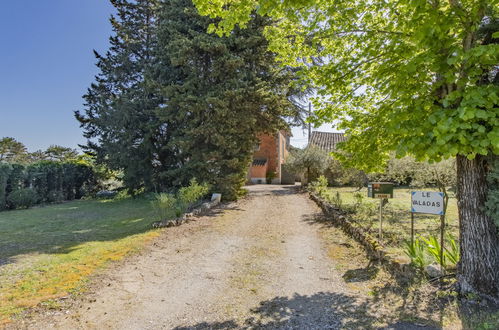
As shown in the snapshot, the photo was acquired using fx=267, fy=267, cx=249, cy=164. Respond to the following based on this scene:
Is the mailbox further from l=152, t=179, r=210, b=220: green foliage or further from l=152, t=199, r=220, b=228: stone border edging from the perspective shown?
l=152, t=179, r=210, b=220: green foliage

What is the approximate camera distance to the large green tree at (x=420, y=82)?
320 centimetres

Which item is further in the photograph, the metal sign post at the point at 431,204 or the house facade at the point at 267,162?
the house facade at the point at 267,162

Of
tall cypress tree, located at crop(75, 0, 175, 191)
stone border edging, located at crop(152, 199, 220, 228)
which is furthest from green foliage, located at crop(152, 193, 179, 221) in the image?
tall cypress tree, located at crop(75, 0, 175, 191)

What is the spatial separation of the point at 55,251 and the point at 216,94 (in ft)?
33.0

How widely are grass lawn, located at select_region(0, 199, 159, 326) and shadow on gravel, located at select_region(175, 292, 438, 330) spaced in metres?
2.76

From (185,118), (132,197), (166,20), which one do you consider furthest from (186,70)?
(132,197)

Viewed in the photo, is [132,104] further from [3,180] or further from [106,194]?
[106,194]

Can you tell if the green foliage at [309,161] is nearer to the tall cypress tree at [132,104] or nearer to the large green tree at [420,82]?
the tall cypress tree at [132,104]

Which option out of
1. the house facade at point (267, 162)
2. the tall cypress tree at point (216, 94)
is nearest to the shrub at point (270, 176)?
the house facade at point (267, 162)

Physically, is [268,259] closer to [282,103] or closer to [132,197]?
[282,103]

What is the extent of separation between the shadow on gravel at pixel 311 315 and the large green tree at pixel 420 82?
5.56 ft

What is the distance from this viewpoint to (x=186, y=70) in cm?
1526

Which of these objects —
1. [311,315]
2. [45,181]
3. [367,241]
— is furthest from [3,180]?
[367,241]

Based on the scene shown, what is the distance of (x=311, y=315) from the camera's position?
3.91m
